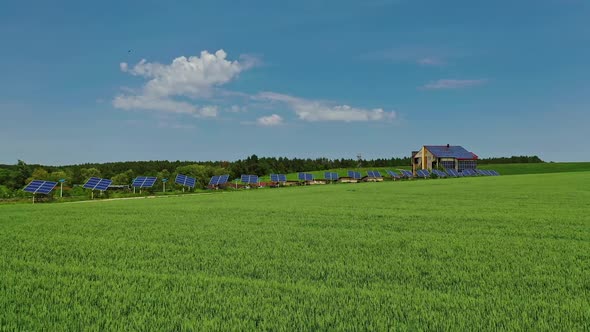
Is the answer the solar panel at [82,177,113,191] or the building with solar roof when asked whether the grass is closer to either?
the building with solar roof

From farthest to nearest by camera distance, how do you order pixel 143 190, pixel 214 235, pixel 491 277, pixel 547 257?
pixel 143 190 → pixel 214 235 → pixel 547 257 → pixel 491 277

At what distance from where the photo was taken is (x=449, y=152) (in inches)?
4439

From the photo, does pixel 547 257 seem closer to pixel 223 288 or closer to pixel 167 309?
pixel 223 288

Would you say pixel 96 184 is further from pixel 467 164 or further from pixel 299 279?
Answer: pixel 467 164

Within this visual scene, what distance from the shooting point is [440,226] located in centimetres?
1245

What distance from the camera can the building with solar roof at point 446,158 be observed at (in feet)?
363

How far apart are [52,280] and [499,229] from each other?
11.3 meters

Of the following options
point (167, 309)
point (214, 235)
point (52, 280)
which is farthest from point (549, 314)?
point (214, 235)

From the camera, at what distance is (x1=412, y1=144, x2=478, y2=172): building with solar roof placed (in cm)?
11056

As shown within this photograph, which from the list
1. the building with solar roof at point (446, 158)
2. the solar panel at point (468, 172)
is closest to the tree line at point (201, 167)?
the building with solar roof at point (446, 158)

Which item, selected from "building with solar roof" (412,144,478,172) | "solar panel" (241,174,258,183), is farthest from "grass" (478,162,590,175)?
"solar panel" (241,174,258,183)

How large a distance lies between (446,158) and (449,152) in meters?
2.89

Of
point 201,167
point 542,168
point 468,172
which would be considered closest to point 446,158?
point 468,172

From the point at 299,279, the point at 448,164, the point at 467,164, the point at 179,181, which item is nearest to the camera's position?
the point at 299,279
